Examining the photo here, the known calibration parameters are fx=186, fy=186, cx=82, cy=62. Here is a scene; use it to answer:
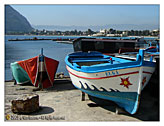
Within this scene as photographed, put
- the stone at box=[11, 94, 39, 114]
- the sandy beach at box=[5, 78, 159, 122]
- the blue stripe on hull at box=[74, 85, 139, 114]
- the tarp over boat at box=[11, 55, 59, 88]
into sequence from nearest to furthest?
the blue stripe on hull at box=[74, 85, 139, 114] < the sandy beach at box=[5, 78, 159, 122] < the stone at box=[11, 94, 39, 114] < the tarp over boat at box=[11, 55, 59, 88]

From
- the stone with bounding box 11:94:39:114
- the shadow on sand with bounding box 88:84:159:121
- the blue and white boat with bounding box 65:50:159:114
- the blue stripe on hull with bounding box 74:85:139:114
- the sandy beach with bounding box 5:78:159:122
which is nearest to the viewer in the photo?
the blue and white boat with bounding box 65:50:159:114

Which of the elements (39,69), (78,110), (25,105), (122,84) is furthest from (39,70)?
(122,84)

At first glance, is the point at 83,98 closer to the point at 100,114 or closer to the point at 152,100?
the point at 100,114

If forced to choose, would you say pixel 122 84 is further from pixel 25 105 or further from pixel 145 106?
pixel 25 105

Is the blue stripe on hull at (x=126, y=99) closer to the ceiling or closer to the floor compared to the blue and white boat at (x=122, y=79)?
closer to the floor

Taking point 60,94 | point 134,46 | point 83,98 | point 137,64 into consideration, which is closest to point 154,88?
point 137,64

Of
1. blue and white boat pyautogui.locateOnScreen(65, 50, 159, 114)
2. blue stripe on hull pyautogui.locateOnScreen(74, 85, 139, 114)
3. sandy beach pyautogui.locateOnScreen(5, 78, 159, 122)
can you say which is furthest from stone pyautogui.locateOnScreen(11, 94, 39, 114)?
blue stripe on hull pyautogui.locateOnScreen(74, 85, 139, 114)

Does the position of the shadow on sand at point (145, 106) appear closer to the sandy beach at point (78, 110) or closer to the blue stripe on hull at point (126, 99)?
the sandy beach at point (78, 110)

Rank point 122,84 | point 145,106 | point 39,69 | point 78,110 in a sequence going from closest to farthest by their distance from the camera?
point 122,84 → point 78,110 → point 145,106 → point 39,69

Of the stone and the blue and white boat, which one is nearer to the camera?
the blue and white boat

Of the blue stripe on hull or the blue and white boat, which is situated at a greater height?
the blue and white boat

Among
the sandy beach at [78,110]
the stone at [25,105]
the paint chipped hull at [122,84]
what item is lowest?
the sandy beach at [78,110]

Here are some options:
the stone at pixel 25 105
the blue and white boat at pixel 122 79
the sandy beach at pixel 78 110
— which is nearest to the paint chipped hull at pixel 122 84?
the blue and white boat at pixel 122 79

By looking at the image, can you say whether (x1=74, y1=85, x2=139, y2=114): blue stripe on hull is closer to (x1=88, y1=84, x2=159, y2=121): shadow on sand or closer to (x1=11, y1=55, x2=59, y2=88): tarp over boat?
(x1=88, y1=84, x2=159, y2=121): shadow on sand
